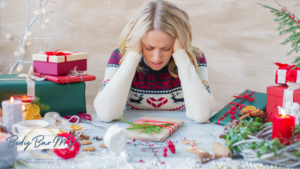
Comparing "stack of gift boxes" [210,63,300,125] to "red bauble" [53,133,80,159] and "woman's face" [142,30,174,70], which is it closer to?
"woman's face" [142,30,174,70]

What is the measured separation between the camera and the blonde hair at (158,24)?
1.17 metres

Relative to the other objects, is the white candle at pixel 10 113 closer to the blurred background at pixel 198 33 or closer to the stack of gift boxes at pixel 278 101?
the stack of gift boxes at pixel 278 101

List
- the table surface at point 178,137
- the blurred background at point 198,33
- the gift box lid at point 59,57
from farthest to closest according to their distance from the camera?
1. the blurred background at point 198,33
2. the gift box lid at point 59,57
3. the table surface at point 178,137

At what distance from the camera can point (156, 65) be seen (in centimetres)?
125

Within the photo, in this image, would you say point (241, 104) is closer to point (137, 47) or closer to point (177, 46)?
point (177, 46)

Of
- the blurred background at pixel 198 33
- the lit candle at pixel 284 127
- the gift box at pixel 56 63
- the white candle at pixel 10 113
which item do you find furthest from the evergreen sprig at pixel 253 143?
the blurred background at pixel 198 33

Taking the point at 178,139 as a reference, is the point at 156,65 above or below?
above

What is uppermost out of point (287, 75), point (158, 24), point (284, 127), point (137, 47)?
point (158, 24)

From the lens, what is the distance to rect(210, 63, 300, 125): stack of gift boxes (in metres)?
0.91

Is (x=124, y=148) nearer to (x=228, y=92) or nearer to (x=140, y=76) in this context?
(x=140, y=76)

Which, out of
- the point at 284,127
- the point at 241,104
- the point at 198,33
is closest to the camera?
the point at 284,127

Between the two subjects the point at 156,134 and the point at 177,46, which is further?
the point at 177,46

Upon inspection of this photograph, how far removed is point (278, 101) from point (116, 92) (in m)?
0.68

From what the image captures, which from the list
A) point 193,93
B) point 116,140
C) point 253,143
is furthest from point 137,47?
point 253,143
